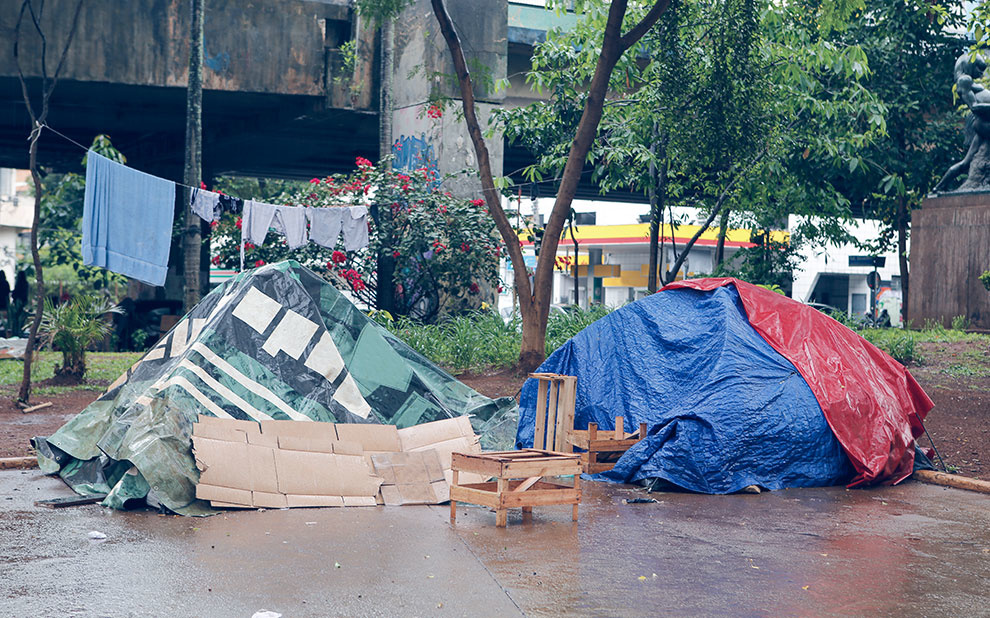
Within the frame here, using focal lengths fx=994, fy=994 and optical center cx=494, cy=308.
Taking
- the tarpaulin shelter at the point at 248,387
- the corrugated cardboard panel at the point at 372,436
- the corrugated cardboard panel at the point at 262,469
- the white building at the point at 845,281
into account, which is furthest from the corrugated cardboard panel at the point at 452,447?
the white building at the point at 845,281

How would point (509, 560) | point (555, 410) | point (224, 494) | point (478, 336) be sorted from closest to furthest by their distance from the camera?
point (509, 560)
point (224, 494)
point (555, 410)
point (478, 336)

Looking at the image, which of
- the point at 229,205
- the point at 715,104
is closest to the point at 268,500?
the point at 229,205

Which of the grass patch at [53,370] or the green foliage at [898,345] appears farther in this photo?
the green foliage at [898,345]

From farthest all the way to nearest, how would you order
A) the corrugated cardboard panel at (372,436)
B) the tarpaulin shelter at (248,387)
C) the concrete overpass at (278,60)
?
the concrete overpass at (278,60), the corrugated cardboard panel at (372,436), the tarpaulin shelter at (248,387)

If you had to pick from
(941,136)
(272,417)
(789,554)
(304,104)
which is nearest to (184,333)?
(272,417)

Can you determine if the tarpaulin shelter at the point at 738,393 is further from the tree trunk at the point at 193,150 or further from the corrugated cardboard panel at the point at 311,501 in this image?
the tree trunk at the point at 193,150

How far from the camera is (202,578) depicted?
5484 mm

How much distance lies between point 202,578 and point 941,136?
22492mm

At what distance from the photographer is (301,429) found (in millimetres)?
8219

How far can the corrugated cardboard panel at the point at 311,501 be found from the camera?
7656mm

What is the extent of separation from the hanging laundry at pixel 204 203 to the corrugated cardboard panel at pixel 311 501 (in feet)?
21.4

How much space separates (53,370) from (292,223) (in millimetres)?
4988

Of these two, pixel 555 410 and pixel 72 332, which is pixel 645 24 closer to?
pixel 555 410

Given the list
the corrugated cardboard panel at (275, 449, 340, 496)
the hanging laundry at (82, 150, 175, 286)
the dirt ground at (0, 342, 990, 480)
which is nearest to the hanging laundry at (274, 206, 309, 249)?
the hanging laundry at (82, 150, 175, 286)
